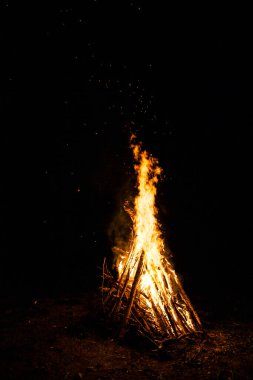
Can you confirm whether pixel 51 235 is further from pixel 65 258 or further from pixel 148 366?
pixel 148 366

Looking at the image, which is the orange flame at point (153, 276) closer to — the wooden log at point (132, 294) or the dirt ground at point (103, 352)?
the wooden log at point (132, 294)

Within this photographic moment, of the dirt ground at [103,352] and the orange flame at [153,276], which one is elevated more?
the orange flame at [153,276]

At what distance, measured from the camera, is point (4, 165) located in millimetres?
10164

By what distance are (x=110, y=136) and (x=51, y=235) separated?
3.49 m

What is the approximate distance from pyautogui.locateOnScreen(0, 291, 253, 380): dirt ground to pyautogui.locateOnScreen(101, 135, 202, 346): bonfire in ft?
0.67

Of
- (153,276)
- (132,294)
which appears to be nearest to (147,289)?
(153,276)

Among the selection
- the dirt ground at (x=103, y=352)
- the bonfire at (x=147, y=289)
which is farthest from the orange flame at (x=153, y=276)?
the dirt ground at (x=103, y=352)

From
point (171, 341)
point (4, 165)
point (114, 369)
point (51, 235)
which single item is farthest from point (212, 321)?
point (4, 165)

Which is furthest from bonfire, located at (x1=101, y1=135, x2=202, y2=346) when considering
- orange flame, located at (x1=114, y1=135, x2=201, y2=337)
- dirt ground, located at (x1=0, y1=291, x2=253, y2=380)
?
dirt ground, located at (x1=0, y1=291, x2=253, y2=380)

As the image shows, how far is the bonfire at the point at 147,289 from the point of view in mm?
4828

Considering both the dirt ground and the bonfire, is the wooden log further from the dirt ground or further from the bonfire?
the dirt ground

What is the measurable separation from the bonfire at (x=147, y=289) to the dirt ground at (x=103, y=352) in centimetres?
21

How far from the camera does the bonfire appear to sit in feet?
15.8

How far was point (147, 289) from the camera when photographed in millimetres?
5305
